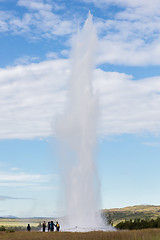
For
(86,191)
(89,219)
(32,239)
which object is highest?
(86,191)

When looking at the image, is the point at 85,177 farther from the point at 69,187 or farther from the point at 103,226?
the point at 103,226

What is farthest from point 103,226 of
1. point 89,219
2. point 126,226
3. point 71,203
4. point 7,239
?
point 7,239

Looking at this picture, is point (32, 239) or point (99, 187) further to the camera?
point (99, 187)

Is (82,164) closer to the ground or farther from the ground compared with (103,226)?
farther from the ground

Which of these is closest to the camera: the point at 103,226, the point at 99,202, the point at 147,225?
the point at 103,226

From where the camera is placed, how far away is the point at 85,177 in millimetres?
57312

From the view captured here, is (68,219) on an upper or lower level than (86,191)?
lower

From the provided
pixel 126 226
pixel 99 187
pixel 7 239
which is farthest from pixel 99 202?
pixel 7 239

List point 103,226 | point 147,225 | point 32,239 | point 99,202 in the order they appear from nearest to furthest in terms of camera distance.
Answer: point 32,239, point 103,226, point 99,202, point 147,225

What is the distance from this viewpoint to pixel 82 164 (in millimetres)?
58438

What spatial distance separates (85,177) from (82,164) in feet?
7.35

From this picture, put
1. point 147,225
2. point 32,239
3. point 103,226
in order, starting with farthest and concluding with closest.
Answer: point 147,225 < point 103,226 < point 32,239

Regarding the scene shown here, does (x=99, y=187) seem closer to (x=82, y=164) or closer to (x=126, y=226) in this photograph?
(x=82, y=164)

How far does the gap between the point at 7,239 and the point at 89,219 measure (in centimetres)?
2202
